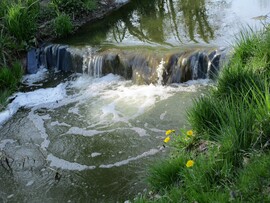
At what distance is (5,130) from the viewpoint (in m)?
6.40

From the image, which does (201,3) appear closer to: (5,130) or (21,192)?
(5,130)

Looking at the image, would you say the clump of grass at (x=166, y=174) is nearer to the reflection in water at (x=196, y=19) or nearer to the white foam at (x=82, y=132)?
the white foam at (x=82, y=132)

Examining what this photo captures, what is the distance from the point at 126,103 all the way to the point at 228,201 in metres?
3.89

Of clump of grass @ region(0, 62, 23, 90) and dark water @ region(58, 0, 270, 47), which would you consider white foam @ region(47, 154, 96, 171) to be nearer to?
clump of grass @ region(0, 62, 23, 90)

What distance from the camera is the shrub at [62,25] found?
365 inches

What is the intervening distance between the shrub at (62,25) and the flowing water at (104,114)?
32cm

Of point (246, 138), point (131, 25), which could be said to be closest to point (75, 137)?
point (246, 138)

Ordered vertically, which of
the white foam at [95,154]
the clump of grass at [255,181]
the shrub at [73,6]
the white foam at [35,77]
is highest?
the shrub at [73,6]

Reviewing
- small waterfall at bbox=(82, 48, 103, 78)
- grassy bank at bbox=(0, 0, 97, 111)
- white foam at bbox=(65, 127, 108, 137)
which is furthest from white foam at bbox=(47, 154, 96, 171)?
small waterfall at bbox=(82, 48, 103, 78)

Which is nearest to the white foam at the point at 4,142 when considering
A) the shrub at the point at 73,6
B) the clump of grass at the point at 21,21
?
the clump of grass at the point at 21,21

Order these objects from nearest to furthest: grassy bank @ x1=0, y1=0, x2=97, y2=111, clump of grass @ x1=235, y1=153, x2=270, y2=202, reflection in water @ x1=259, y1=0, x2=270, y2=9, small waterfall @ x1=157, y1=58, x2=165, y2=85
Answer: clump of grass @ x1=235, y1=153, x2=270, y2=202, small waterfall @ x1=157, y1=58, x2=165, y2=85, grassy bank @ x1=0, y1=0, x2=97, y2=111, reflection in water @ x1=259, y1=0, x2=270, y2=9

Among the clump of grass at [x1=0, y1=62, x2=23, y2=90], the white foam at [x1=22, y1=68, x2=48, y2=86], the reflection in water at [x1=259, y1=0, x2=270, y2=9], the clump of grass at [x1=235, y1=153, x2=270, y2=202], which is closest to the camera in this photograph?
the clump of grass at [x1=235, y1=153, x2=270, y2=202]

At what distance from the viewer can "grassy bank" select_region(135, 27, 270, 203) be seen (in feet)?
10.4

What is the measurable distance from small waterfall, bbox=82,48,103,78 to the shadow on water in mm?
738
